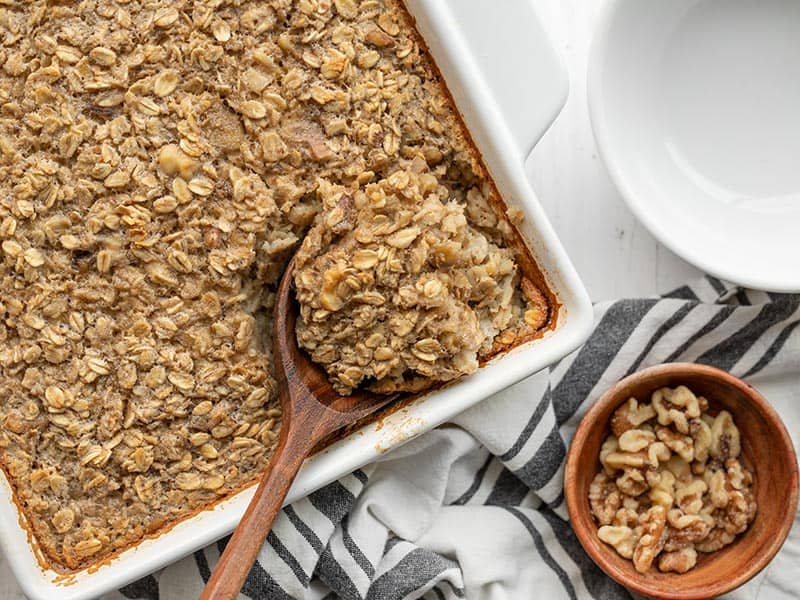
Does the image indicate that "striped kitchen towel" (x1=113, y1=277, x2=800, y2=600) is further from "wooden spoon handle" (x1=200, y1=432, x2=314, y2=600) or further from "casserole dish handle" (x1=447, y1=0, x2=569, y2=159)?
"casserole dish handle" (x1=447, y1=0, x2=569, y2=159)

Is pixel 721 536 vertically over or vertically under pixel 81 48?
under

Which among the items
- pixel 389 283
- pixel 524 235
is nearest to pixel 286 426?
pixel 389 283

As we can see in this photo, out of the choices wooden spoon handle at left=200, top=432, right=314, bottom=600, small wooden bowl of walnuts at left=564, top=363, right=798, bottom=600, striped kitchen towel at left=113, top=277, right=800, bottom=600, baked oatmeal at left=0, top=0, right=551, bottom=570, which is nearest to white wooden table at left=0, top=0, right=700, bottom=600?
striped kitchen towel at left=113, top=277, right=800, bottom=600

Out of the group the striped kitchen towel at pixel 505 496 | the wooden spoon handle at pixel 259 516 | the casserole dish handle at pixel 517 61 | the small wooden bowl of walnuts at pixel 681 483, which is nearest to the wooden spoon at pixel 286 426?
the wooden spoon handle at pixel 259 516

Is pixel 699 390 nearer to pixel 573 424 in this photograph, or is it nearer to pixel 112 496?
pixel 573 424

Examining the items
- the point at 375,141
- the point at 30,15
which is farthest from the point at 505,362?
the point at 30,15

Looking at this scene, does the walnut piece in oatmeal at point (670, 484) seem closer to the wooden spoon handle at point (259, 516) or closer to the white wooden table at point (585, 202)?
the white wooden table at point (585, 202)

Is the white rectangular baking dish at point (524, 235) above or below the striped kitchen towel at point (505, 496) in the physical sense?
above
